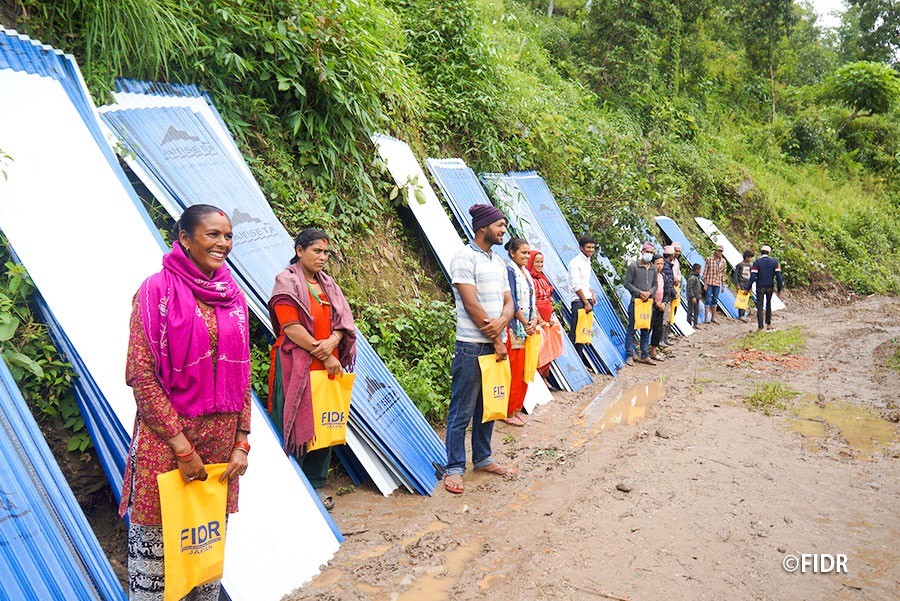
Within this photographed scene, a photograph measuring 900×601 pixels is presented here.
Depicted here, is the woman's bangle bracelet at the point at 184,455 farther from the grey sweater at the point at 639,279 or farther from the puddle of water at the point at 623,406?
the grey sweater at the point at 639,279

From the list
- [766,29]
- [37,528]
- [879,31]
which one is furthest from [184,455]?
[879,31]

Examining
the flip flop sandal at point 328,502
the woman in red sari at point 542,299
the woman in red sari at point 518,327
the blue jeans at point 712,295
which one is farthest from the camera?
the blue jeans at point 712,295

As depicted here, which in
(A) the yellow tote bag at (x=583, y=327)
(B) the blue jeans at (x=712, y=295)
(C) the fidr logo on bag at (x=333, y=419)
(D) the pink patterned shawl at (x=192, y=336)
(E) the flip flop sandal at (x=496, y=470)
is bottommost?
(B) the blue jeans at (x=712, y=295)

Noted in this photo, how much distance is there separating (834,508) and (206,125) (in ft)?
15.5

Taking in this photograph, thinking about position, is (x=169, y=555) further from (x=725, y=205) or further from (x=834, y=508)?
(x=725, y=205)

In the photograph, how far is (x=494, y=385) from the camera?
14.6 ft

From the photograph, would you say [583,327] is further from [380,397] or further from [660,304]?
[380,397]

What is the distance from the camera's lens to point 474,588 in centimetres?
313

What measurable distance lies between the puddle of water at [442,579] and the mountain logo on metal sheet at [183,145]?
9.65 ft

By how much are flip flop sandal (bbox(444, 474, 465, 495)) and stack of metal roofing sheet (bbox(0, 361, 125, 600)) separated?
7.20 feet

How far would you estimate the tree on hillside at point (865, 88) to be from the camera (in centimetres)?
2327

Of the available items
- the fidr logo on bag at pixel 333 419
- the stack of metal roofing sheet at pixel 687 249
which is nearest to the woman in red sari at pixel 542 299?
the fidr logo on bag at pixel 333 419

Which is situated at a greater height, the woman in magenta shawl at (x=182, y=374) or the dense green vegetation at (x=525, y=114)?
the dense green vegetation at (x=525, y=114)

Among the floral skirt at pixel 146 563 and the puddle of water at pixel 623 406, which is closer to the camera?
the floral skirt at pixel 146 563
